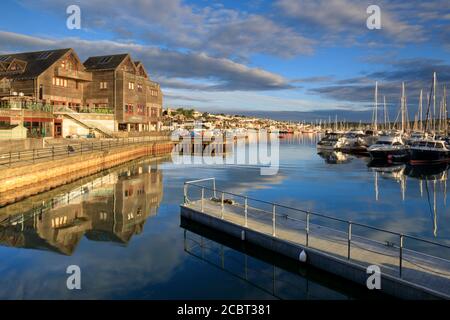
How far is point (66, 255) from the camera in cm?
1603

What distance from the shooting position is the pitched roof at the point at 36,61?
2430 inches

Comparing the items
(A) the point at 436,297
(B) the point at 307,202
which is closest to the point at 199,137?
(B) the point at 307,202

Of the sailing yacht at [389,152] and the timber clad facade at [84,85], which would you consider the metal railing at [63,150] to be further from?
the sailing yacht at [389,152]

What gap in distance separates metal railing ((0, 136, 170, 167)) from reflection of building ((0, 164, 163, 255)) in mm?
4743

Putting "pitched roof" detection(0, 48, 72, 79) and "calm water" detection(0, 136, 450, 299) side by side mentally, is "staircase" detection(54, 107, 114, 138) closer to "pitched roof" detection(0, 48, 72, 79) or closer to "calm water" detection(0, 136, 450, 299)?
"pitched roof" detection(0, 48, 72, 79)

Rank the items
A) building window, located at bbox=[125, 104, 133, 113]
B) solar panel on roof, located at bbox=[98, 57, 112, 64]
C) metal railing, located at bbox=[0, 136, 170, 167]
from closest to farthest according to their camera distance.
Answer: metal railing, located at bbox=[0, 136, 170, 167]
building window, located at bbox=[125, 104, 133, 113]
solar panel on roof, located at bbox=[98, 57, 112, 64]

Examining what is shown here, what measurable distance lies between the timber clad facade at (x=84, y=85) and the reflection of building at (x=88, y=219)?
27916 millimetres

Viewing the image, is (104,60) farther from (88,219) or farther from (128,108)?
(88,219)

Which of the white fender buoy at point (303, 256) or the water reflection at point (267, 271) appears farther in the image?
the white fender buoy at point (303, 256)

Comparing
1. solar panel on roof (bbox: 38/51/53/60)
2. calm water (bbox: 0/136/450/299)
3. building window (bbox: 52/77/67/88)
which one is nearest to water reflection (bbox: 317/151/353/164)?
calm water (bbox: 0/136/450/299)

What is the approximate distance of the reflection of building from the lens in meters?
18.0

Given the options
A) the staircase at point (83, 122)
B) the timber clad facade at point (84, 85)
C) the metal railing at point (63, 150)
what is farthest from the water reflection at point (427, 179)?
the timber clad facade at point (84, 85)

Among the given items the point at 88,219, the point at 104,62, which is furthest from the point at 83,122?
the point at 88,219
